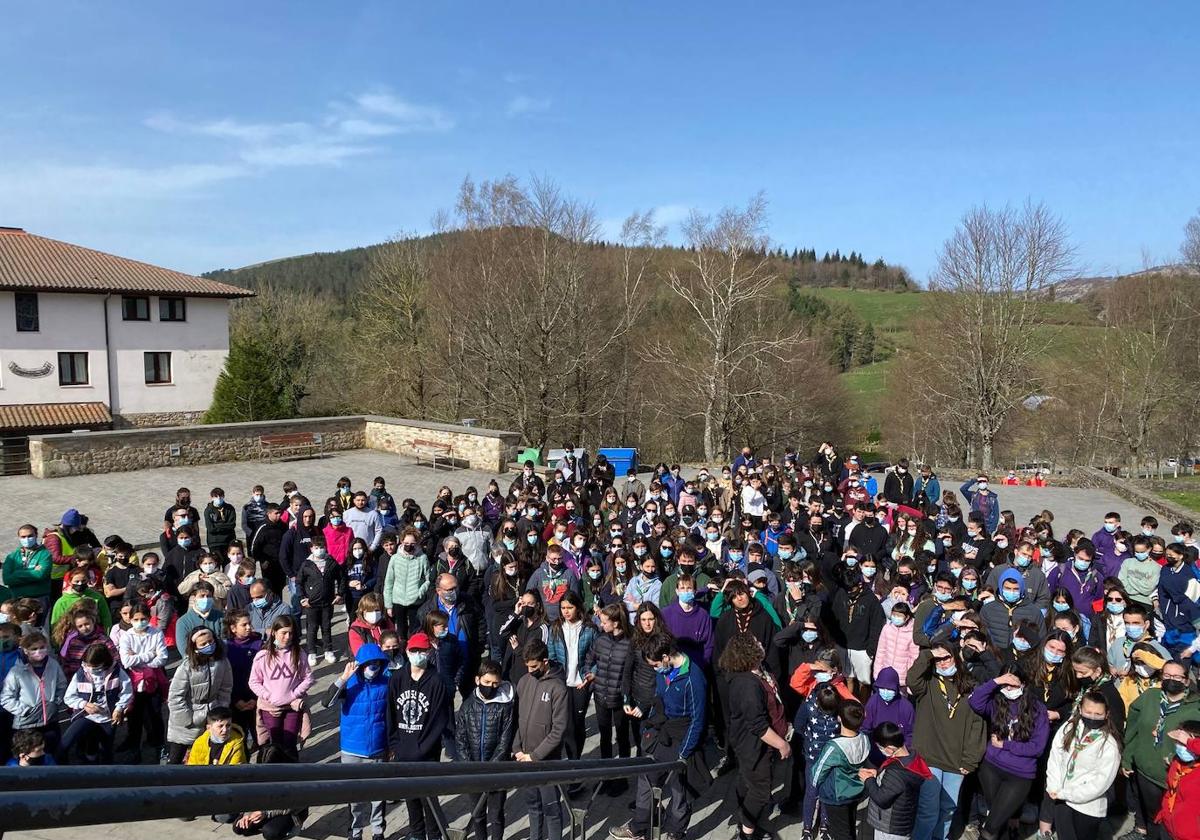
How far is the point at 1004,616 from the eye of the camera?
7.98m

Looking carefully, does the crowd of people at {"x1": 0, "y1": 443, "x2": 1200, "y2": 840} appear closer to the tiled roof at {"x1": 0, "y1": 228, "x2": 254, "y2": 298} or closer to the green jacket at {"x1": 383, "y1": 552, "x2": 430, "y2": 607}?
the green jacket at {"x1": 383, "y1": 552, "x2": 430, "y2": 607}

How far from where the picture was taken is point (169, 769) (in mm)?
1332

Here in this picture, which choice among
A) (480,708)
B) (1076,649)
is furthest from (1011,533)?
(480,708)

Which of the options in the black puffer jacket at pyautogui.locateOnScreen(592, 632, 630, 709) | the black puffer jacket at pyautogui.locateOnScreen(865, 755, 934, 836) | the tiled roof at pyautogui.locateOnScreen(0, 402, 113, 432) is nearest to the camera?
the black puffer jacket at pyautogui.locateOnScreen(865, 755, 934, 836)

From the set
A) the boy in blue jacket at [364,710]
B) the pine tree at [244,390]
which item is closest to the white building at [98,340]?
the pine tree at [244,390]

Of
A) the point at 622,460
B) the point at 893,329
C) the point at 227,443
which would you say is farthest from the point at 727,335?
the point at 893,329

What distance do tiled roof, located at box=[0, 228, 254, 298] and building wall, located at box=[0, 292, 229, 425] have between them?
536mm

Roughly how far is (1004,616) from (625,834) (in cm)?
435

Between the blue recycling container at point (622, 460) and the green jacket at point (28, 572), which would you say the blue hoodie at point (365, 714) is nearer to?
the green jacket at point (28, 572)

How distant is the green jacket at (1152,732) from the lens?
573cm

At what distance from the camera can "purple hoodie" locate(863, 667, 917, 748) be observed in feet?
20.5

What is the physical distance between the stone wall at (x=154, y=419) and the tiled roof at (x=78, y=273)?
15.8 feet

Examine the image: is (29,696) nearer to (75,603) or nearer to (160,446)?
(75,603)

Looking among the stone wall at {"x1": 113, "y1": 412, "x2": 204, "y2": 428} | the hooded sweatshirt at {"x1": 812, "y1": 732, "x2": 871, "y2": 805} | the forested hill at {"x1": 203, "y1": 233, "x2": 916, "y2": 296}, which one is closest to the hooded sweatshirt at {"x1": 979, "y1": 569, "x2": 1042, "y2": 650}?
the hooded sweatshirt at {"x1": 812, "y1": 732, "x2": 871, "y2": 805}
